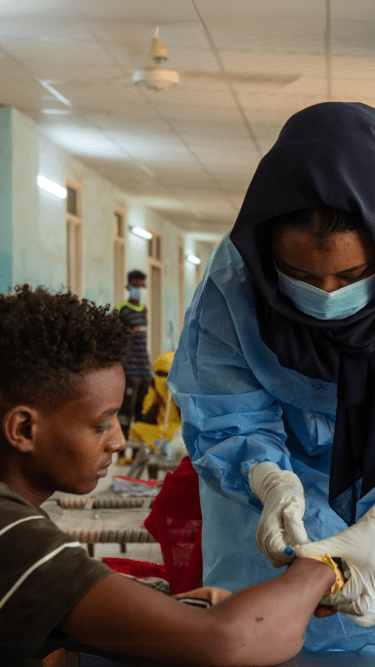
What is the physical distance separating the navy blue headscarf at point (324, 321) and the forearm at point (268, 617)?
36 cm

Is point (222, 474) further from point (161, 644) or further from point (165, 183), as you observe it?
point (165, 183)

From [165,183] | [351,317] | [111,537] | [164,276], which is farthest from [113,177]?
[351,317]

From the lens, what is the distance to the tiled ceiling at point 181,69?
3902 mm

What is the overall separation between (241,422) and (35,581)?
0.60 meters

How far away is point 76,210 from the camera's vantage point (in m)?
7.88

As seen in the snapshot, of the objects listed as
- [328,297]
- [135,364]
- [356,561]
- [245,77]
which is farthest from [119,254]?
[356,561]

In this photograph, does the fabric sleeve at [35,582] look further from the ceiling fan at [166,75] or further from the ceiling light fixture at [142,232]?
the ceiling light fixture at [142,232]

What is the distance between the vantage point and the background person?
20.5 ft

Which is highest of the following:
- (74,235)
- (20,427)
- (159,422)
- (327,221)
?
(74,235)

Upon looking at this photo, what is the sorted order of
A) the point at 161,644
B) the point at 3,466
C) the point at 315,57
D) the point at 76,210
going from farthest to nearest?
the point at 76,210, the point at 315,57, the point at 3,466, the point at 161,644

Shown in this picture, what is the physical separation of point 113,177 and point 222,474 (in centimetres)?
Result: 779

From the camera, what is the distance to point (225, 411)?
4.18 feet

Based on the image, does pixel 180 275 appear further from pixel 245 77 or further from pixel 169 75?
pixel 169 75

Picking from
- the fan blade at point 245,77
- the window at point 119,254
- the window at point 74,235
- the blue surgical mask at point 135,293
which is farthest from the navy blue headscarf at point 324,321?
the window at point 119,254
